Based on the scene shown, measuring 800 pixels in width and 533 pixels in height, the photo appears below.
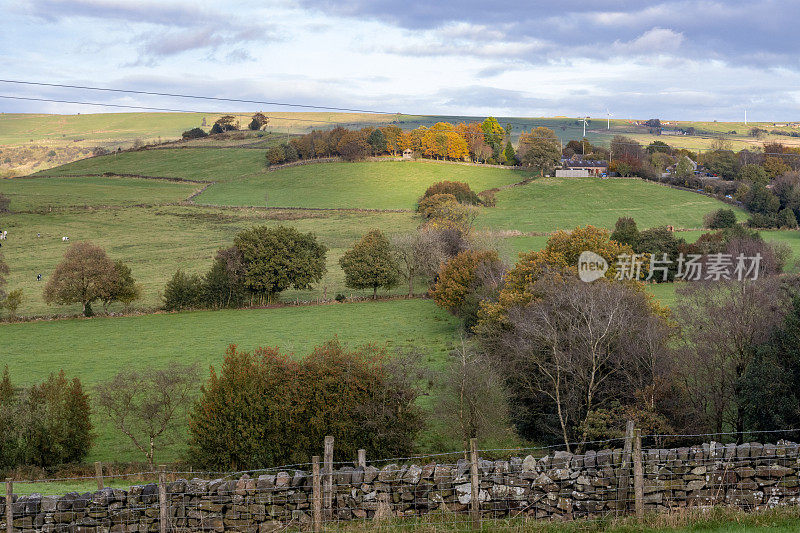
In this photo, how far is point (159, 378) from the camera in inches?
1339

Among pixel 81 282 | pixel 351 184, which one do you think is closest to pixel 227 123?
pixel 351 184

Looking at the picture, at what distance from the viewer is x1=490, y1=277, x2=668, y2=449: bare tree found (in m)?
32.4

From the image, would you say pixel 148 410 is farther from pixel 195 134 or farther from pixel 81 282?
pixel 195 134

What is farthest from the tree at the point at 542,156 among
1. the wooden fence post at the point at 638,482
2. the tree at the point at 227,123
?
the wooden fence post at the point at 638,482

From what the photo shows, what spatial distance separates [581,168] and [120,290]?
315ft

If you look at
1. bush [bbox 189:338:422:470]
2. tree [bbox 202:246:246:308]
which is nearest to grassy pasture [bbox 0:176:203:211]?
tree [bbox 202:246:246:308]

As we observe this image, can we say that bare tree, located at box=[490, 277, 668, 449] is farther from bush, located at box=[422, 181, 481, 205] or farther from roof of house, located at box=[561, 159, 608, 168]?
roof of house, located at box=[561, 159, 608, 168]

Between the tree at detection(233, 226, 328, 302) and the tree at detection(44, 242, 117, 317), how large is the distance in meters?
12.5

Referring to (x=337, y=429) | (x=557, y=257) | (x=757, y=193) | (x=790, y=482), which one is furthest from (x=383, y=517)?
(x=757, y=193)

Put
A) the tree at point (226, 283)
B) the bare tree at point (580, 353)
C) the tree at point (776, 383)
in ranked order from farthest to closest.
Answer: the tree at point (226, 283)
the bare tree at point (580, 353)
the tree at point (776, 383)

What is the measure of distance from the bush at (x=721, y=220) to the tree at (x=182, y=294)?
220ft

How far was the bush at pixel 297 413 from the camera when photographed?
28750 mm

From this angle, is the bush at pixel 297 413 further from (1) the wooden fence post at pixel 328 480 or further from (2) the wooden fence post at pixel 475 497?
(2) the wooden fence post at pixel 475 497

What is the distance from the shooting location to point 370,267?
225ft
